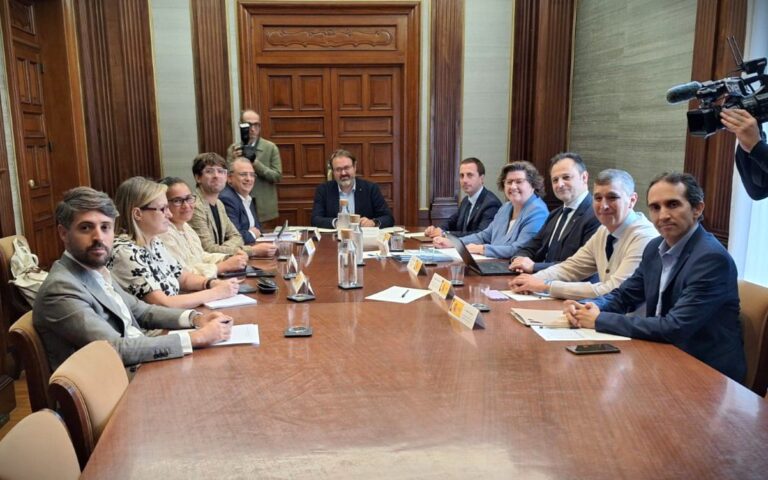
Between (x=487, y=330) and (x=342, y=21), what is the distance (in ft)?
14.4

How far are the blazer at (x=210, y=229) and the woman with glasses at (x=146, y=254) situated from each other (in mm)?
945

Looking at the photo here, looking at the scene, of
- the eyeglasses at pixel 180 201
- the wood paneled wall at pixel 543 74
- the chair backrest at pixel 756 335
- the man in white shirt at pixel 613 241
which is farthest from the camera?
the wood paneled wall at pixel 543 74

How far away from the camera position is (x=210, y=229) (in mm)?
3676

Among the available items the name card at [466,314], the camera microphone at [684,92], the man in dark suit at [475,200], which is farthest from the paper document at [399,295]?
the man in dark suit at [475,200]

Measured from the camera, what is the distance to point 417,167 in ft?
19.6

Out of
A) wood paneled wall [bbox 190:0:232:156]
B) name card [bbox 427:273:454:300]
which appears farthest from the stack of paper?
wood paneled wall [bbox 190:0:232:156]

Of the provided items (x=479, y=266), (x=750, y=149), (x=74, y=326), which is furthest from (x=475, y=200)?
(x=74, y=326)

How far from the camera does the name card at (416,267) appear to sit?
2797 millimetres

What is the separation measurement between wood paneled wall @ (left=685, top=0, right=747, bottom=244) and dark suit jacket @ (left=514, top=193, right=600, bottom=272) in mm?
Result: 768

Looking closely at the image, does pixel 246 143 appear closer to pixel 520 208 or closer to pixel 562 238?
pixel 520 208

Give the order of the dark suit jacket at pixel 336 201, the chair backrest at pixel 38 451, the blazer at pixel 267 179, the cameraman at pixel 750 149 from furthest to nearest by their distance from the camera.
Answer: the blazer at pixel 267 179
the dark suit jacket at pixel 336 201
the cameraman at pixel 750 149
the chair backrest at pixel 38 451

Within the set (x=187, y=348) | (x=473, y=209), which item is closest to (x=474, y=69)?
(x=473, y=209)

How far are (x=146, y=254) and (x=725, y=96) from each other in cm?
237

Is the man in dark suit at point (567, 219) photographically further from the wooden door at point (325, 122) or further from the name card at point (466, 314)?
the wooden door at point (325, 122)
